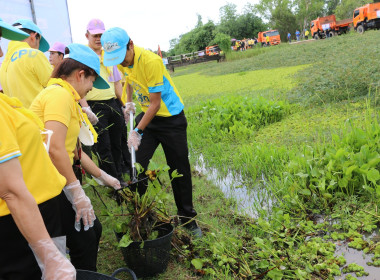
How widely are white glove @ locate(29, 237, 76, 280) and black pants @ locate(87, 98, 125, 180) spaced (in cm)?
248

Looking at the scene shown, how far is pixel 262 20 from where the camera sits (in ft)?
178

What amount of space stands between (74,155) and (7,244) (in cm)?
89

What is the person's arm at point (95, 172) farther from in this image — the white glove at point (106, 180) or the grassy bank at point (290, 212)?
the grassy bank at point (290, 212)

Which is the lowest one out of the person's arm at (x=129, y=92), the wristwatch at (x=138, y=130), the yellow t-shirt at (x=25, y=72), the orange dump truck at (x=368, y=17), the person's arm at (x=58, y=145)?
the wristwatch at (x=138, y=130)

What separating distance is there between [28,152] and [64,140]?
49 cm

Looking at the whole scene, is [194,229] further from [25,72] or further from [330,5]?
[330,5]

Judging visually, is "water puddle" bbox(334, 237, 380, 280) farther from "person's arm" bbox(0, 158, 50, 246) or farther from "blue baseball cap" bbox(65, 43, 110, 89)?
"blue baseball cap" bbox(65, 43, 110, 89)

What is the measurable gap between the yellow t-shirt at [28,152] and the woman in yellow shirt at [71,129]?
13.5 inches

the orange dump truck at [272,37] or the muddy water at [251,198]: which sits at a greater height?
the orange dump truck at [272,37]

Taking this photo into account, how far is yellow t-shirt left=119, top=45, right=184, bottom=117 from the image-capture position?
277 cm

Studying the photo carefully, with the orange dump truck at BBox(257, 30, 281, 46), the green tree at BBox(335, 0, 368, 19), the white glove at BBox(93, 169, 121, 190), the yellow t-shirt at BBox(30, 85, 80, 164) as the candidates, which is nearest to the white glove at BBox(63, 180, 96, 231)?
the yellow t-shirt at BBox(30, 85, 80, 164)

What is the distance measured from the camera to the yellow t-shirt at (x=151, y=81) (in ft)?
9.10

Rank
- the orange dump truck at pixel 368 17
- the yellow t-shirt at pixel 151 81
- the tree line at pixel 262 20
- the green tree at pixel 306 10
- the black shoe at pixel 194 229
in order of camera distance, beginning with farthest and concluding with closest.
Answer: the green tree at pixel 306 10 < the tree line at pixel 262 20 < the orange dump truck at pixel 368 17 < the black shoe at pixel 194 229 < the yellow t-shirt at pixel 151 81

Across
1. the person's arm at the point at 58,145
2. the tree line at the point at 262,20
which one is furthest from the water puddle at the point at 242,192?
the tree line at the point at 262,20
